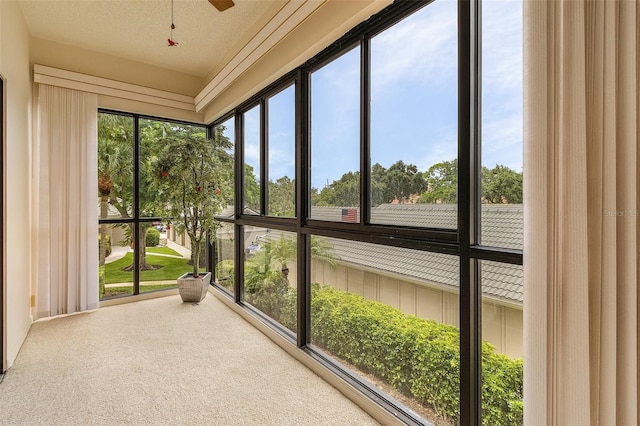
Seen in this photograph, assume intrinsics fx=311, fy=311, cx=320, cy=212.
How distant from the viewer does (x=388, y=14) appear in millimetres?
1774

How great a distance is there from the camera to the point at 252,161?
11.4 ft

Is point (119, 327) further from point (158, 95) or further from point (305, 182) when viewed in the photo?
point (158, 95)

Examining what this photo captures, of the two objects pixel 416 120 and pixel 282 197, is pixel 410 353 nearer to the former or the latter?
pixel 416 120

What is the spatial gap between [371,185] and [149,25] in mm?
2717

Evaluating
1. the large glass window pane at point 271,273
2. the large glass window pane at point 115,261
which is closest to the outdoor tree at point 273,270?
the large glass window pane at point 271,273

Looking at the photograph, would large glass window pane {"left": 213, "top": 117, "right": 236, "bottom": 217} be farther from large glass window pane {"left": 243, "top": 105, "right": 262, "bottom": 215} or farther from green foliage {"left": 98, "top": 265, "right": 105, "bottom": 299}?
green foliage {"left": 98, "top": 265, "right": 105, "bottom": 299}

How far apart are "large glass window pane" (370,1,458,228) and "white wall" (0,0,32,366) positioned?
263 cm

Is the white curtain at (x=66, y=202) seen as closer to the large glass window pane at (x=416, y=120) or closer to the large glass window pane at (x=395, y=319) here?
the large glass window pane at (x=395, y=319)

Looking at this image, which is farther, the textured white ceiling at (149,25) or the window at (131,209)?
the window at (131,209)

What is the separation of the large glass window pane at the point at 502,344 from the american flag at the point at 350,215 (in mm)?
858

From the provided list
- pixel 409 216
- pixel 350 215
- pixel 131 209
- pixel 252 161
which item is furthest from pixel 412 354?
pixel 131 209

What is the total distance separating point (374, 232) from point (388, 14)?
4.12 ft

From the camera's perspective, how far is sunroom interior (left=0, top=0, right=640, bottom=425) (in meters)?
0.90

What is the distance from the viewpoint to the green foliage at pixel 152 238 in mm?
3994
